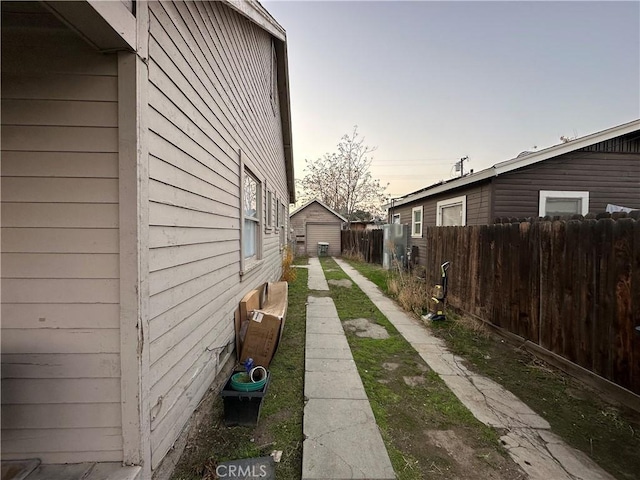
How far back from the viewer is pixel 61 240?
5.05 ft

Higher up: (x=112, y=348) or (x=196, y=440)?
(x=112, y=348)

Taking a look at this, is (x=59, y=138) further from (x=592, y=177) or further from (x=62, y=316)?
(x=592, y=177)

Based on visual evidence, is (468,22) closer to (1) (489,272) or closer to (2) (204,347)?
(1) (489,272)

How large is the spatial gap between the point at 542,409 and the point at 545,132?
56.1 ft

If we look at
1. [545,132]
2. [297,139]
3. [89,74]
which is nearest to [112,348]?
[89,74]

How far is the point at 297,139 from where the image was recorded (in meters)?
17.1

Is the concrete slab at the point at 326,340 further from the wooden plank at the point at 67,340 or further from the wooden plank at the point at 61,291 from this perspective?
the wooden plank at the point at 61,291

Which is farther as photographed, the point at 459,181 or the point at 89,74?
the point at 459,181

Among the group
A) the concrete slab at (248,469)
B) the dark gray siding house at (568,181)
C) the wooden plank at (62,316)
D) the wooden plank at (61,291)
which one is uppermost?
the dark gray siding house at (568,181)

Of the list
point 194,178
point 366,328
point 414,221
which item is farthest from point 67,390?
point 414,221

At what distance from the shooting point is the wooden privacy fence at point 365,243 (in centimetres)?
1537

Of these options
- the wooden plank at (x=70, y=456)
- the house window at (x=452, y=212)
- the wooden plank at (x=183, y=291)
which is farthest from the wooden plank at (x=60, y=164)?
the house window at (x=452, y=212)

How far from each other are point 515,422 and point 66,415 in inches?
131

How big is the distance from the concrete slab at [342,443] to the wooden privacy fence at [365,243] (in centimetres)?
1256
